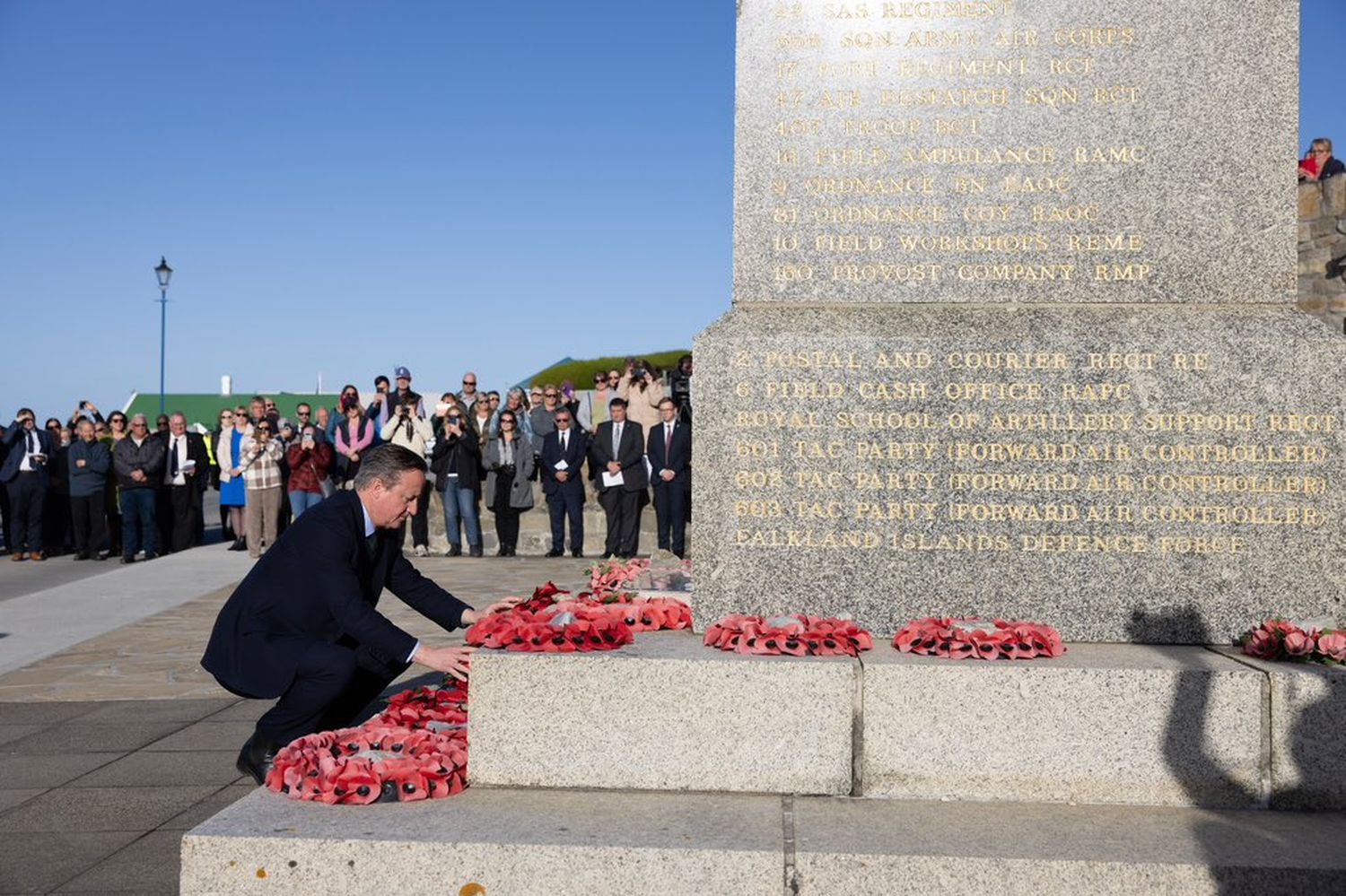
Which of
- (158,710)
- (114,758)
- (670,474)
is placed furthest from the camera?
(670,474)

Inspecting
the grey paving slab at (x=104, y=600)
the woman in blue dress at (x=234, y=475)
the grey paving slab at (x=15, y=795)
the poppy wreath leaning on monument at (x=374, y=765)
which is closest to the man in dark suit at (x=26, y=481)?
the grey paving slab at (x=104, y=600)

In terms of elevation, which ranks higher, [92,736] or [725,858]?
[725,858]

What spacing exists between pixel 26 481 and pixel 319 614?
47.9ft

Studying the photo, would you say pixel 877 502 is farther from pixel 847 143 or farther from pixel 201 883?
pixel 201 883

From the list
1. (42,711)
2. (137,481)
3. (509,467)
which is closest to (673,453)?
(509,467)

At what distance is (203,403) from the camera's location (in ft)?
167

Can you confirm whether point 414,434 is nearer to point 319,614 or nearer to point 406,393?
point 406,393

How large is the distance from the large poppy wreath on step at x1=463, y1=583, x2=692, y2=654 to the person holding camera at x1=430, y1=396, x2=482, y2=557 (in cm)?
1191

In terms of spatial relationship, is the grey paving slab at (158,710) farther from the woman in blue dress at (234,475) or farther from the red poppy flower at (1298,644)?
the woman in blue dress at (234,475)

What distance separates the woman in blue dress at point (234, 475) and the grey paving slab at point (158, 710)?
→ 1106cm

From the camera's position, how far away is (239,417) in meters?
18.8

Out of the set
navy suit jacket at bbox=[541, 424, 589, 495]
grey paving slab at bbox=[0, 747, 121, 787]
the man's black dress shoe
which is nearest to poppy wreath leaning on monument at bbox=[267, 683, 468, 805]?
the man's black dress shoe

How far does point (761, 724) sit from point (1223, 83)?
10.6ft

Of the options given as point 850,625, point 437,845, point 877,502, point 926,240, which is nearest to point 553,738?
point 437,845
